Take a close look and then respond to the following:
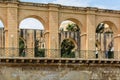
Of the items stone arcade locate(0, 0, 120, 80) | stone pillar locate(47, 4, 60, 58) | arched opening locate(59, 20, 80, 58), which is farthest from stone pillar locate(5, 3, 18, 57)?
arched opening locate(59, 20, 80, 58)

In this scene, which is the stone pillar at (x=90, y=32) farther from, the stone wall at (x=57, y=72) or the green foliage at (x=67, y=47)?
the green foliage at (x=67, y=47)

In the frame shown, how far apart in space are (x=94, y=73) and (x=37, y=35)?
9524mm

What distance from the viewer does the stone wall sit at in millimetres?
25453

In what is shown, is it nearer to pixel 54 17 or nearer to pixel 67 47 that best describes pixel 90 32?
pixel 54 17

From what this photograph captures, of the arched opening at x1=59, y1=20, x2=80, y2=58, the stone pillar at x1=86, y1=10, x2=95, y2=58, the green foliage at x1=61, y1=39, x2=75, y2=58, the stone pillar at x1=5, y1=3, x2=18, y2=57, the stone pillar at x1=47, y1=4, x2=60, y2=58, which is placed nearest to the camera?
the stone pillar at x1=5, y1=3, x2=18, y2=57

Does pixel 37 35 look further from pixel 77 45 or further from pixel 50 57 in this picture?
pixel 50 57

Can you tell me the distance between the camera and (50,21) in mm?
27656

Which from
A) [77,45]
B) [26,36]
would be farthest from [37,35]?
[77,45]

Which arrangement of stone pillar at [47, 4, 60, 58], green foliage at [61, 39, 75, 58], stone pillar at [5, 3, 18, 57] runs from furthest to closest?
1. green foliage at [61, 39, 75, 58]
2. stone pillar at [47, 4, 60, 58]
3. stone pillar at [5, 3, 18, 57]

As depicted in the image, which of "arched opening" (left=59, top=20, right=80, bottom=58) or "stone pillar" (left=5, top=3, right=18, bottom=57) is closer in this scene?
"stone pillar" (left=5, top=3, right=18, bottom=57)

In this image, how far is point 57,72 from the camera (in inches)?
1050

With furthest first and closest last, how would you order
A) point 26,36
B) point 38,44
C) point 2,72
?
point 38,44 → point 26,36 → point 2,72

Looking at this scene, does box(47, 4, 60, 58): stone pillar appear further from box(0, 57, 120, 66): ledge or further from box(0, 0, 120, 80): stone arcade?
box(0, 57, 120, 66): ledge

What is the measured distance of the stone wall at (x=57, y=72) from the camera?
2545 centimetres
